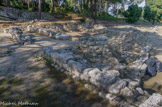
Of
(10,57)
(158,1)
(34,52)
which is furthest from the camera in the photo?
(158,1)

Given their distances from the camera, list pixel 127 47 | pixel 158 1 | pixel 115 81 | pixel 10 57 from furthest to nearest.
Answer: pixel 158 1 → pixel 127 47 → pixel 10 57 → pixel 115 81

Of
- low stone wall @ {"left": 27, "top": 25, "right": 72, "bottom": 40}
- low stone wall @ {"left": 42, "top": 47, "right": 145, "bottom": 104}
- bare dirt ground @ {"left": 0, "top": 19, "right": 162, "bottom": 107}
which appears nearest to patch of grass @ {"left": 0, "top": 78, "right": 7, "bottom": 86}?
bare dirt ground @ {"left": 0, "top": 19, "right": 162, "bottom": 107}

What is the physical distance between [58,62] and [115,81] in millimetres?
2788

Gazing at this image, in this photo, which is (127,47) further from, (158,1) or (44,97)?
(158,1)

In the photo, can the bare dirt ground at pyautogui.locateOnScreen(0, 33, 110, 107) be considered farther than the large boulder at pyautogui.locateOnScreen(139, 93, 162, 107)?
Yes

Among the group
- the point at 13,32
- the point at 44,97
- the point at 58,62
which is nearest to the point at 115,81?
the point at 44,97

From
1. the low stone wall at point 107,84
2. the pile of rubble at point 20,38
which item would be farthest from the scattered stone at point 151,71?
the pile of rubble at point 20,38

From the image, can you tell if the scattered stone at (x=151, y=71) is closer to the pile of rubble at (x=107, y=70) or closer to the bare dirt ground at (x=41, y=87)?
the pile of rubble at (x=107, y=70)

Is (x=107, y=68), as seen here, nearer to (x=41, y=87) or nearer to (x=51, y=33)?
(x=41, y=87)

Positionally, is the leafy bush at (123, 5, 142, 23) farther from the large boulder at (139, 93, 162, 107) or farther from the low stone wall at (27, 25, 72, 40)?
the large boulder at (139, 93, 162, 107)

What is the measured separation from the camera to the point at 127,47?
10.2 metres

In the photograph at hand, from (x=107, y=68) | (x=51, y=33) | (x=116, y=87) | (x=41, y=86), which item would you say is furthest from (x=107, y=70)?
(x=51, y=33)

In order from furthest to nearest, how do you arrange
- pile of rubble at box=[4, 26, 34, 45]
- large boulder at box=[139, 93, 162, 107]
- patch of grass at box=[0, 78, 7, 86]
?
pile of rubble at box=[4, 26, 34, 45] → patch of grass at box=[0, 78, 7, 86] → large boulder at box=[139, 93, 162, 107]

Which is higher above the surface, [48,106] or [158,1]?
[158,1]
